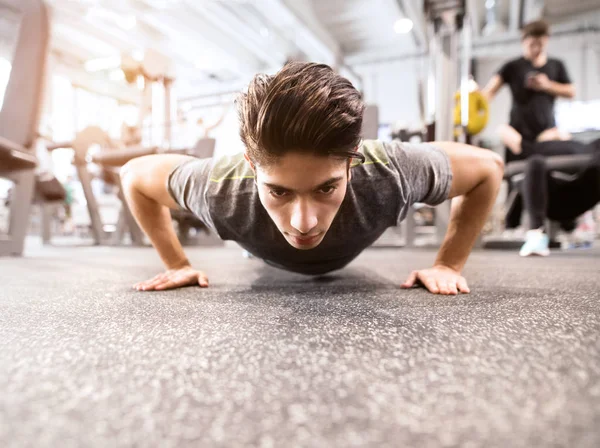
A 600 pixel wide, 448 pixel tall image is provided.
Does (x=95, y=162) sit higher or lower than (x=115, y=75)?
lower

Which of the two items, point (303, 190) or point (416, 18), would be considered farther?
point (416, 18)

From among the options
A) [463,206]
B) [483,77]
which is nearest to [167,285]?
[463,206]

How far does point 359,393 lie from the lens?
30 cm

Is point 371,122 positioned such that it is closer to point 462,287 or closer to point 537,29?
point 537,29

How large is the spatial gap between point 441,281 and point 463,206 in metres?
0.18

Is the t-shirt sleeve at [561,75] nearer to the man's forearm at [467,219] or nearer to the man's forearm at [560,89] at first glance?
the man's forearm at [560,89]

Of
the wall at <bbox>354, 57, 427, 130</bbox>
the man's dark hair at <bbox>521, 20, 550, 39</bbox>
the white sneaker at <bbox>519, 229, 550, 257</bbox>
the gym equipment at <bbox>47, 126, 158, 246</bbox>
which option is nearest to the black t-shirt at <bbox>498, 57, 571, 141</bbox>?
the man's dark hair at <bbox>521, 20, 550, 39</bbox>

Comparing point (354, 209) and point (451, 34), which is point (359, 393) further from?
point (451, 34)

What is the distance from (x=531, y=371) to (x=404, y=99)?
19.7 ft

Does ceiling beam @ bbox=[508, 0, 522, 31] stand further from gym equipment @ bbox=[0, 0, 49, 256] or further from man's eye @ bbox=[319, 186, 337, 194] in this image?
man's eye @ bbox=[319, 186, 337, 194]

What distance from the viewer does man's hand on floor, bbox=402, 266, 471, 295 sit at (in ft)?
2.43

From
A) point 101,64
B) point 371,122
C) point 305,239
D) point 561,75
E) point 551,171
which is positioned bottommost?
point 305,239

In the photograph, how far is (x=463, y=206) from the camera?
846 mm

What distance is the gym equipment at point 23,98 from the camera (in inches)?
67.4
